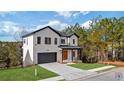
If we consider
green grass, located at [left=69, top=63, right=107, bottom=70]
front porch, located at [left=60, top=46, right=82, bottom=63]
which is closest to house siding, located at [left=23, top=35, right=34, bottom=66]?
front porch, located at [left=60, top=46, right=82, bottom=63]

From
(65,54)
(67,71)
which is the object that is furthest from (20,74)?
(65,54)

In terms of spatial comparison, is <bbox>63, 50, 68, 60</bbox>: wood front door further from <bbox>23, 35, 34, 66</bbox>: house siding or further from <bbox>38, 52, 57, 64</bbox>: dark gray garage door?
<bbox>23, 35, 34, 66</bbox>: house siding

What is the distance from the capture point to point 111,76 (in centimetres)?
1120

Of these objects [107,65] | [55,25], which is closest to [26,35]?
[55,25]

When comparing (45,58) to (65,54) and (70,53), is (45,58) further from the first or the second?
(70,53)

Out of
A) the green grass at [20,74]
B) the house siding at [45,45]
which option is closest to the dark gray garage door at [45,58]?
the house siding at [45,45]

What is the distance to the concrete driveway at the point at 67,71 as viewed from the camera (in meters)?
10.9

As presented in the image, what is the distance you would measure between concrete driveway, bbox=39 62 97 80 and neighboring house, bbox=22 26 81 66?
219mm

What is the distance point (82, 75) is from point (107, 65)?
123 cm

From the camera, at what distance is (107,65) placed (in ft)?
38.1

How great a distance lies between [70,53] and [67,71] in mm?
1060

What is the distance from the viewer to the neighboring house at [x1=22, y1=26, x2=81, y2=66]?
35.1ft
